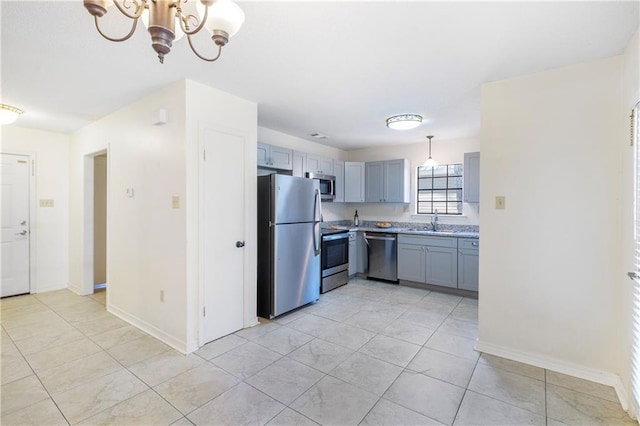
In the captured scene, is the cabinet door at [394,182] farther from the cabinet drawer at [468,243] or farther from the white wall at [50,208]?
the white wall at [50,208]

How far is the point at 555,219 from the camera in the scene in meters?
2.45

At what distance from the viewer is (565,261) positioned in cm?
241

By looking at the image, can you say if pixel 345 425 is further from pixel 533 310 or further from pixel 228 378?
pixel 533 310

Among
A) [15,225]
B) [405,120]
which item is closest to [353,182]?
[405,120]

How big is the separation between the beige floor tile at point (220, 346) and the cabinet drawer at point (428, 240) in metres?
2.96

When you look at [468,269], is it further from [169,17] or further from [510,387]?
[169,17]

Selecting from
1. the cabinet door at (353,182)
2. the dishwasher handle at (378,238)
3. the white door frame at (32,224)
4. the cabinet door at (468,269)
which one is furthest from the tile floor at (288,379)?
the cabinet door at (353,182)

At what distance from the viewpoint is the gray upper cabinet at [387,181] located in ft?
17.4

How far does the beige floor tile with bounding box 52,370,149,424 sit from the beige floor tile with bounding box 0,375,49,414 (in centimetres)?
12

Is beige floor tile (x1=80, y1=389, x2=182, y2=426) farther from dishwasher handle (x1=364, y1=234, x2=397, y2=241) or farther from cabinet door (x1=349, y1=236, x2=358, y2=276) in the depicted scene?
dishwasher handle (x1=364, y1=234, x2=397, y2=241)

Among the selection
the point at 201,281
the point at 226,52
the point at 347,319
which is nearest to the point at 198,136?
the point at 226,52

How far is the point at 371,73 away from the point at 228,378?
2686mm

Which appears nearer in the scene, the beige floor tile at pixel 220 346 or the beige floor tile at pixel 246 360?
the beige floor tile at pixel 246 360

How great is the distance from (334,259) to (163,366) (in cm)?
275
